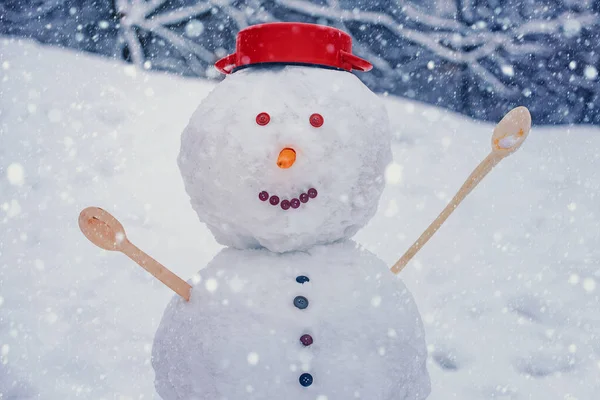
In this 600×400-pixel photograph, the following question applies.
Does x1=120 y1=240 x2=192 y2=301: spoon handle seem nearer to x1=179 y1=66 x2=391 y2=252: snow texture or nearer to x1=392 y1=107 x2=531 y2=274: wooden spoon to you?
x1=179 y1=66 x2=391 y2=252: snow texture

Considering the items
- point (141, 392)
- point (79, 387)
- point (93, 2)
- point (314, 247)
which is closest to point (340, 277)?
point (314, 247)

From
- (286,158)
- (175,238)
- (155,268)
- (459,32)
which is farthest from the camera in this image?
(459,32)

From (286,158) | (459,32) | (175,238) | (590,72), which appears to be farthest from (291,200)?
(590,72)

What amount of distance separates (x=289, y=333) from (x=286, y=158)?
34cm

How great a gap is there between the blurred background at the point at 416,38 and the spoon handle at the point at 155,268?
2126 mm

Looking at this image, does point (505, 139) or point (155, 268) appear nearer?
point (155, 268)

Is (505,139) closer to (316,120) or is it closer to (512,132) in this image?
(512,132)

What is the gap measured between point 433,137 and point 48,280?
1945 millimetres

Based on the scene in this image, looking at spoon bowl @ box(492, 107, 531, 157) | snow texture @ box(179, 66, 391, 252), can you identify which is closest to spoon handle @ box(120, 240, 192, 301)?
snow texture @ box(179, 66, 391, 252)

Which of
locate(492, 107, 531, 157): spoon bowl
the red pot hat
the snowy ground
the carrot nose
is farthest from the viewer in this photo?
the snowy ground

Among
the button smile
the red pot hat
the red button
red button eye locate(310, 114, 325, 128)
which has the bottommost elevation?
the red button

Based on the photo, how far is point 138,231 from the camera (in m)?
2.38

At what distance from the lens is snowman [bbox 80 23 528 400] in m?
1.11

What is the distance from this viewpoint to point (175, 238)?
93.5 inches
